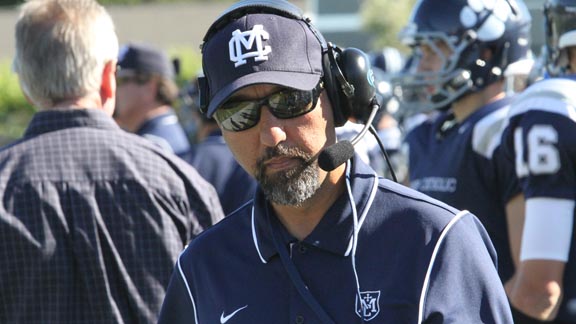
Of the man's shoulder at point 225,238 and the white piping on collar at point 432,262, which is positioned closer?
the white piping on collar at point 432,262

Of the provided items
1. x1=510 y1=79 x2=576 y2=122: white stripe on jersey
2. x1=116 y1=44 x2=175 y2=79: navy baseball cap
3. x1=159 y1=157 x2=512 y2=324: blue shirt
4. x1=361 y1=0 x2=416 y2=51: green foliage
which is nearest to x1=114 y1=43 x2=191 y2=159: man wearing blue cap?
x1=116 y1=44 x2=175 y2=79: navy baseball cap

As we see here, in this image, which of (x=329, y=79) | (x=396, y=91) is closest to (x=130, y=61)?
(x=396, y=91)

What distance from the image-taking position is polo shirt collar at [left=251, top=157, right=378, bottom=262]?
2.51m

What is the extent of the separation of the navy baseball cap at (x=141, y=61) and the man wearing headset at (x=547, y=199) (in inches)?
152

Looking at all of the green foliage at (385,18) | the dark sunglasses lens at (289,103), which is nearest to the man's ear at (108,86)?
the dark sunglasses lens at (289,103)

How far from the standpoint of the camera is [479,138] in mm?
4164

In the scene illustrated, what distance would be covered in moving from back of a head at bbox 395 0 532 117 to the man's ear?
62.7 inches

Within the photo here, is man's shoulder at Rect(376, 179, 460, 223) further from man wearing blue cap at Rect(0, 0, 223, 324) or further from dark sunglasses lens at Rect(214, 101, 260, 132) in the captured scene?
man wearing blue cap at Rect(0, 0, 223, 324)

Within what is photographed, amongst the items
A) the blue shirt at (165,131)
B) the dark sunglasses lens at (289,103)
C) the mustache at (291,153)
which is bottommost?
the blue shirt at (165,131)

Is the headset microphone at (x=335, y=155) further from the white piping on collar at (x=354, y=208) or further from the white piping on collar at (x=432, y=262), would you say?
the white piping on collar at (x=432, y=262)

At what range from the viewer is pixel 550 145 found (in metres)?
3.50

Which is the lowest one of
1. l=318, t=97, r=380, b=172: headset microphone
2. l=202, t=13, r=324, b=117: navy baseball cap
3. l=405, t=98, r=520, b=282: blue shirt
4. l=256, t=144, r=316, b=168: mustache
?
l=405, t=98, r=520, b=282: blue shirt

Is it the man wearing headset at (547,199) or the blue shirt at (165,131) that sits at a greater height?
the man wearing headset at (547,199)

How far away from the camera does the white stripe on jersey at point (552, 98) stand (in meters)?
3.51
